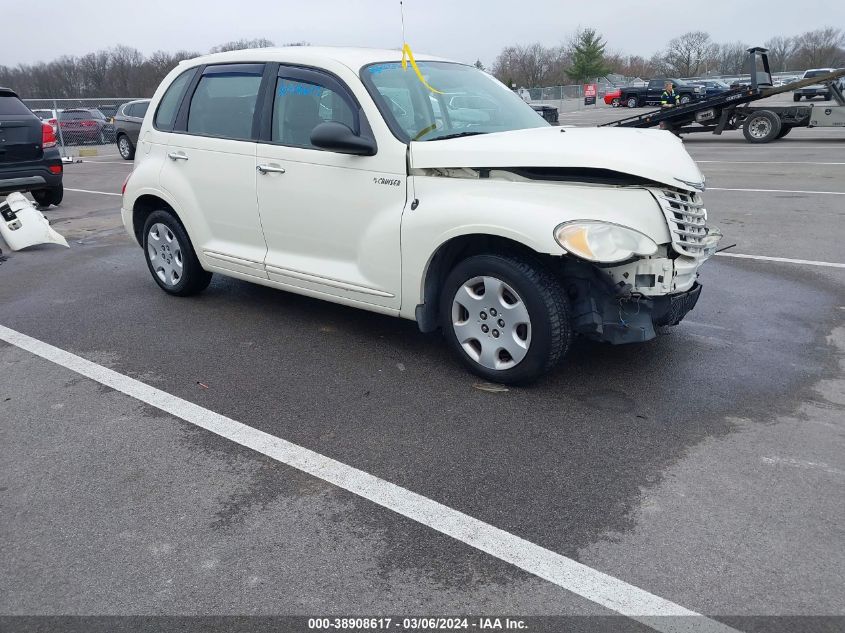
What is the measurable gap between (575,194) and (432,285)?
40.8 inches

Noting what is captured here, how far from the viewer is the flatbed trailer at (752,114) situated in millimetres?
18109

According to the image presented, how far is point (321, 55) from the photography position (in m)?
4.94

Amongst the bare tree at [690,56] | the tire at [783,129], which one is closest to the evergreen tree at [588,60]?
the bare tree at [690,56]

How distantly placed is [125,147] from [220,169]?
1784cm

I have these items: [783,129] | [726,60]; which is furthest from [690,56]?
[783,129]

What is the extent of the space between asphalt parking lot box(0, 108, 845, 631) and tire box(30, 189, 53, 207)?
266 inches

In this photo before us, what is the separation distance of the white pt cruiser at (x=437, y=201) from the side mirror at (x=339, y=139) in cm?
1

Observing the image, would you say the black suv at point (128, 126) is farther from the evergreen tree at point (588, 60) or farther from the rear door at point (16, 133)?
the evergreen tree at point (588, 60)

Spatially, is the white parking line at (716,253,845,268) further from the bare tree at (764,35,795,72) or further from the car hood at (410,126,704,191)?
the bare tree at (764,35,795,72)

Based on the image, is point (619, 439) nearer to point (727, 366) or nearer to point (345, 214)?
point (727, 366)

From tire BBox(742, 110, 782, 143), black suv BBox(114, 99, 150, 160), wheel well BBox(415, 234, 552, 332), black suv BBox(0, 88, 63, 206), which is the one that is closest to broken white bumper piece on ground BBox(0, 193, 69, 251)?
black suv BBox(0, 88, 63, 206)

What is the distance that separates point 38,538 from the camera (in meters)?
3.00

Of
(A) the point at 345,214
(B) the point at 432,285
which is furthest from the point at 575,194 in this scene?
(A) the point at 345,214

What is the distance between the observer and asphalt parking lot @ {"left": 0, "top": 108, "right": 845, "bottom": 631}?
265cm
